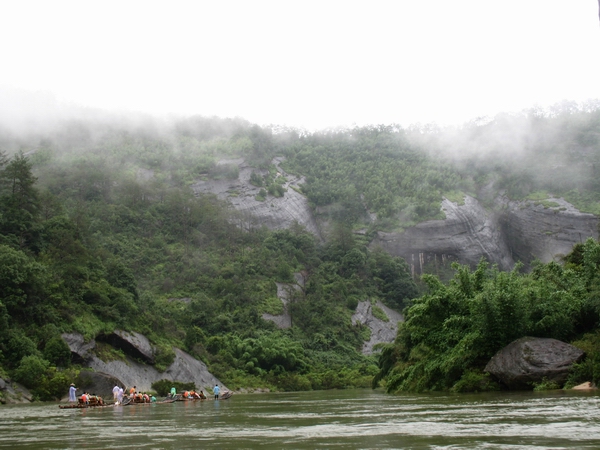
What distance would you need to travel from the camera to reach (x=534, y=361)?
19703mm

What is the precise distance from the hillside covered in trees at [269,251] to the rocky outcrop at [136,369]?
4.57 feet

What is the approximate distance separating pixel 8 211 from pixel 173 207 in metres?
47.0

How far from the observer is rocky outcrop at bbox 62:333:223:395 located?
39.8 m

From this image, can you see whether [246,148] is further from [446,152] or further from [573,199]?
[573,199]

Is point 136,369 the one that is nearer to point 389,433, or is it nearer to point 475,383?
point 475,383

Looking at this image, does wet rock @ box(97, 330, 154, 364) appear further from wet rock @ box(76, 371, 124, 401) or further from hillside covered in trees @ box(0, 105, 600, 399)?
wet rock @ box(76, 371, 124, 401)

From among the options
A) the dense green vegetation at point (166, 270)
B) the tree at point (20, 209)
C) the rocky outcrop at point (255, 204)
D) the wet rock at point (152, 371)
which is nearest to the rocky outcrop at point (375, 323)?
the dense green vegetation at point (166, 270)

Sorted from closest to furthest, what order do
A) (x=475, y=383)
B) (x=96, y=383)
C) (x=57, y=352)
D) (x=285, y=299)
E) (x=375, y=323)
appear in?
(x=475, y=383)
(x=96, y=383)
(x=57, y=352)
(x=285, y=299)
(x=375, y=323)

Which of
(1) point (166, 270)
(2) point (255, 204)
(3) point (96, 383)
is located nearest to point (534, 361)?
(3) point (96, 383)

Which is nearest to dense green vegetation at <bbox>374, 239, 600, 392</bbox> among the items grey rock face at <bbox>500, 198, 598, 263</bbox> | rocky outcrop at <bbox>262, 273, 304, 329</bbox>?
rocky outcrop at <bbox>262, 273, 304, 329</bbox>

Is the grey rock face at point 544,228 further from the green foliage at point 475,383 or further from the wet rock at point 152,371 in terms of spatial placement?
the green foliage at point 475,383

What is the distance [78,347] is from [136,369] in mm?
5561

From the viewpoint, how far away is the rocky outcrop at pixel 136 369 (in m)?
39.8

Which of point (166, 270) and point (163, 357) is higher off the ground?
point (166, 270)
